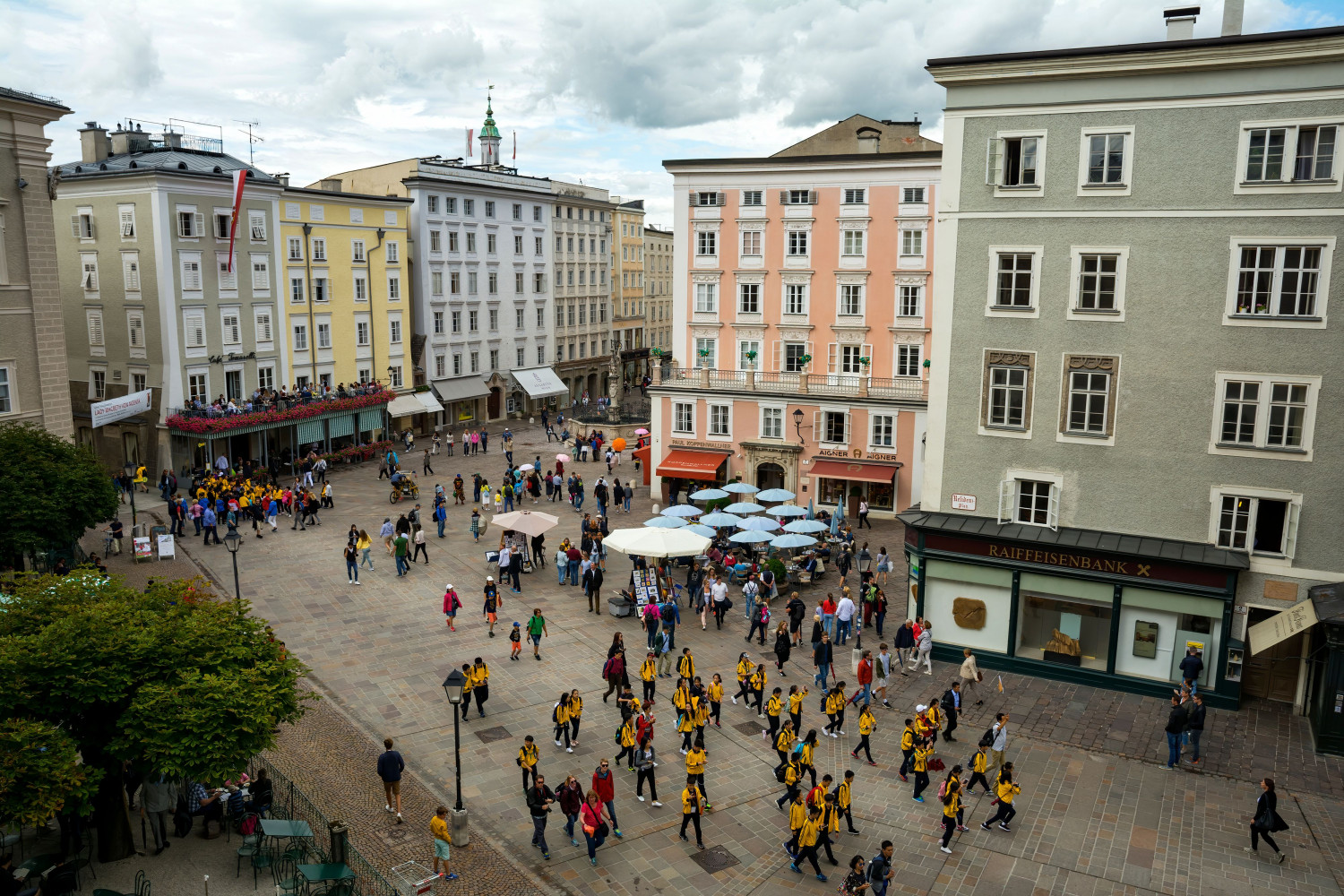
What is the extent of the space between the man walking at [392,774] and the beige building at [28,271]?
2075 centimetres

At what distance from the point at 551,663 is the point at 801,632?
24.1 feet

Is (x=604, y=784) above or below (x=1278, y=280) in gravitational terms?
below

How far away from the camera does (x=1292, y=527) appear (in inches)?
827

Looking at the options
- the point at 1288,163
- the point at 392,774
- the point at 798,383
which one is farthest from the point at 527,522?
the point at 1288,163

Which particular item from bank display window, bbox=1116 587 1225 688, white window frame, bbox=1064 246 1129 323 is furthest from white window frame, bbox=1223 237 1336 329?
bank display window, bbox=1116 587 1225 688

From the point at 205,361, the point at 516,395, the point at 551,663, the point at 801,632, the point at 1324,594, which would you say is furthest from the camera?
the point at 516,395

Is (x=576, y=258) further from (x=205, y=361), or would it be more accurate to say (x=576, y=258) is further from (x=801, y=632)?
(x=801, y=632)

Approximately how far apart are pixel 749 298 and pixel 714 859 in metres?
30.8

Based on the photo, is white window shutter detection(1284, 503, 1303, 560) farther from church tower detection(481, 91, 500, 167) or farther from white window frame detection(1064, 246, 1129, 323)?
church tower detection(481, 91, 500, 167)

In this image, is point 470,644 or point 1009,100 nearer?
point 1009,100

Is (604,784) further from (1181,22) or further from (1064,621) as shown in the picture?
(1181,22)

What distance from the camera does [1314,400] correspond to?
20.6m

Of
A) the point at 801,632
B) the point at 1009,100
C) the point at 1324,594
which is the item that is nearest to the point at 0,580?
the point at 801,632

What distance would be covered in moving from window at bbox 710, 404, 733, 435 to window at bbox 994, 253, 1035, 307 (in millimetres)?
19745
